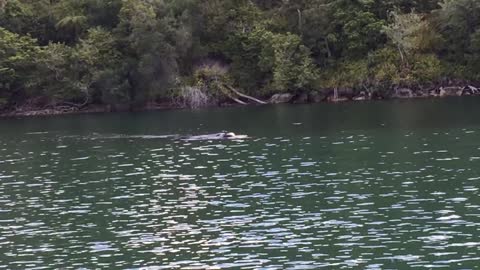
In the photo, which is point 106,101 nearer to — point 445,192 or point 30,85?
point 30,85

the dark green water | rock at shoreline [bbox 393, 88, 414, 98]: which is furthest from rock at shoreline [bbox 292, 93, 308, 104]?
the dark green water

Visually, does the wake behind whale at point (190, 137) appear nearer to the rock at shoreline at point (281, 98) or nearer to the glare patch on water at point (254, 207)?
the glare patch on water at point (254, 207)

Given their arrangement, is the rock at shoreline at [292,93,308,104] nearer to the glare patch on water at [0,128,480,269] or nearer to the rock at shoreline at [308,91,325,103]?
the rock at shoreline at [308,91,325,103]

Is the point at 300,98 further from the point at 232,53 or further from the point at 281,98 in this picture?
the point at 232,53

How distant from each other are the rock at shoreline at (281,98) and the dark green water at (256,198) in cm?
3000

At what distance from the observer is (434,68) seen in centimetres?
9962

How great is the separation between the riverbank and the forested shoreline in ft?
0.48

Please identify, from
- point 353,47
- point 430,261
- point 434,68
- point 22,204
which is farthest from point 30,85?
point 430,261

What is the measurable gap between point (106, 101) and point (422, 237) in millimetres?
82678

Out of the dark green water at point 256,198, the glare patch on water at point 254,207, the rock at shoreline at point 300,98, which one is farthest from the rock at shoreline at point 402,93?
the glare patch on water at point 254,207

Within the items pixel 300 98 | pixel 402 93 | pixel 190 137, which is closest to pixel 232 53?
pixel 300 98

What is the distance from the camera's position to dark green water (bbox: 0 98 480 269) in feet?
95.5

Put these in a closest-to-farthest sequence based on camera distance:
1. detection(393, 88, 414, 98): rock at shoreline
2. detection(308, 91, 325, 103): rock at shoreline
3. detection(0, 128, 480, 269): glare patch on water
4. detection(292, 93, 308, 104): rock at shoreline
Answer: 1. detection(0, 128, 480, 269): glare patch on water
2. detection(393, 88, 414, 98): rock at shoreline
3. detection(308, 91, 325, 103): rock at shoreline
4. detection(292, 93, 308, 104): rock at shoreline

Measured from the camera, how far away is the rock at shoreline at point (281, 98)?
346 feet
